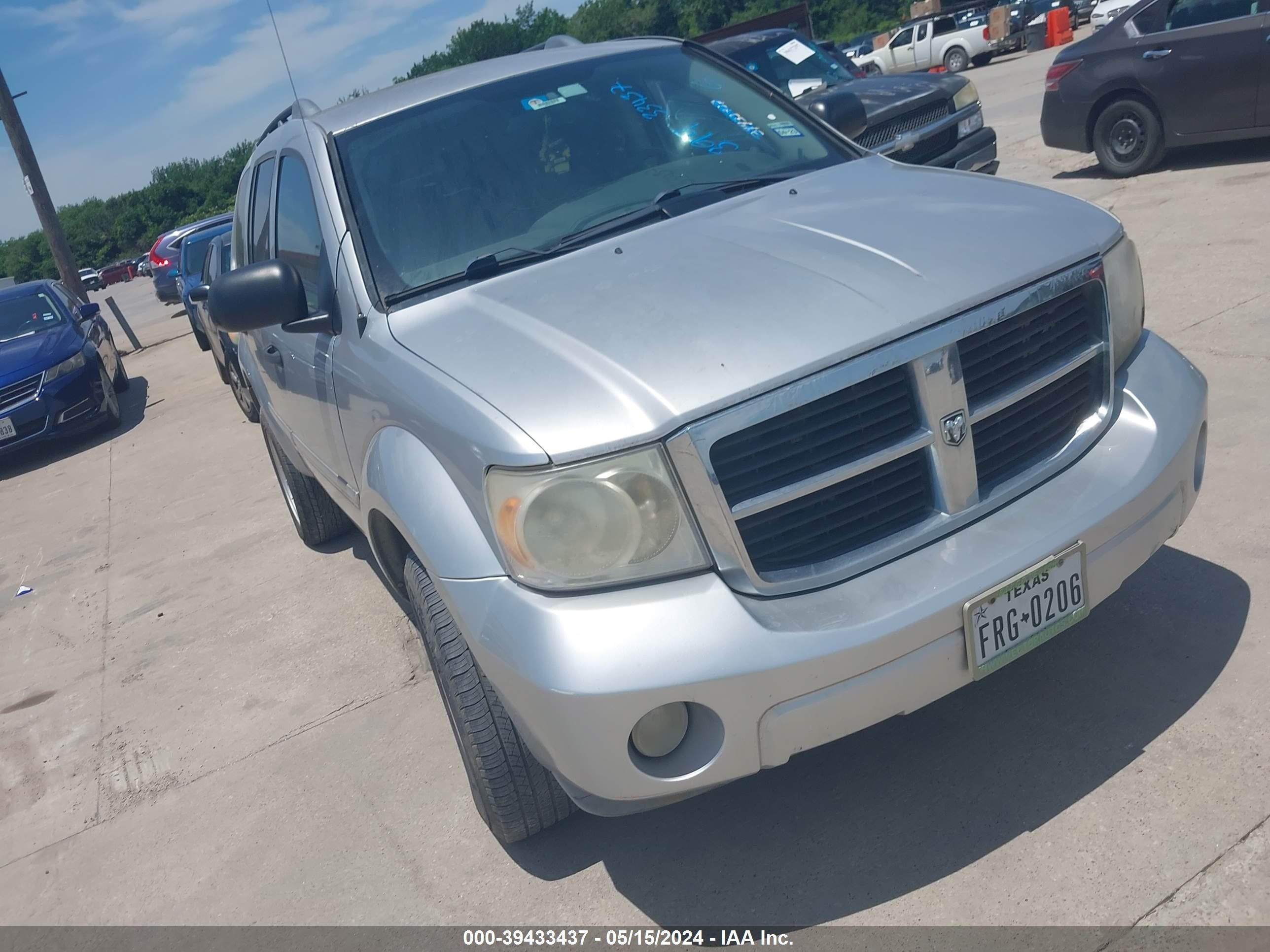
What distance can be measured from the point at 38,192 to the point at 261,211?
15982 millimetres

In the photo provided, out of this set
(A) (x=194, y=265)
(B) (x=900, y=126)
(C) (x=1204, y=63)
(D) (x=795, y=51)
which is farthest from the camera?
(A) (x=194, y=265)

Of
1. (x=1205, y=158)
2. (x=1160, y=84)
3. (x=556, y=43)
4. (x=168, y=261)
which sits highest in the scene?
(x=556, y=43)

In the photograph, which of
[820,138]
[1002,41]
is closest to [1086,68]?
[820,138]

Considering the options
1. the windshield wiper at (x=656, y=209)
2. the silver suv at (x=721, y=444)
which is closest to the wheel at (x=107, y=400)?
the silver suv at (x=721, y=444)

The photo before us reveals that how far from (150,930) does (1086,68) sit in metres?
8.61

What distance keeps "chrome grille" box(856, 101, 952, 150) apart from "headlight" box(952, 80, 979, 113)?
0.47 feet

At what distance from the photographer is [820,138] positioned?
3705mm

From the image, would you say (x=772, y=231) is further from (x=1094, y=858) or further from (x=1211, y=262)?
(x=1211, y=262)

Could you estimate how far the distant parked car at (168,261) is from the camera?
18.3 meters

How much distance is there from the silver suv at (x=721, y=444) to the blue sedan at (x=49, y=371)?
7566 millimetres

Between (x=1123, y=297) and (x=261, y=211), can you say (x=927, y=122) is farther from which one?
(x=1123, y=297)

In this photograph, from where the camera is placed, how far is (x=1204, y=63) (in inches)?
306

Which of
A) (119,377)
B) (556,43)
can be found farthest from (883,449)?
(119,377)

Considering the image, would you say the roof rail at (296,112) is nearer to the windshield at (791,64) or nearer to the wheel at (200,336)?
the windshield at (791,64)
